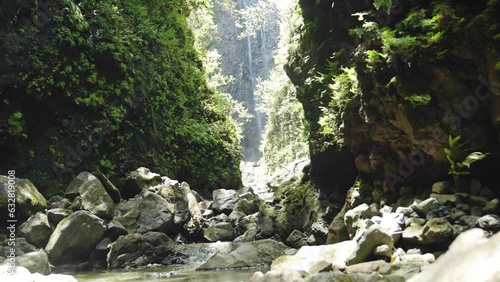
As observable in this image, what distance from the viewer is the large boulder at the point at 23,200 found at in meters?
8.88

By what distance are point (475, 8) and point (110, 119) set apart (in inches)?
413

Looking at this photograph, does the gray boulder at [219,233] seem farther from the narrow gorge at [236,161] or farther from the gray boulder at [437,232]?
the gray boulder at [437,232]

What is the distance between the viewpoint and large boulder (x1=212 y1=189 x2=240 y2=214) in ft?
45.3

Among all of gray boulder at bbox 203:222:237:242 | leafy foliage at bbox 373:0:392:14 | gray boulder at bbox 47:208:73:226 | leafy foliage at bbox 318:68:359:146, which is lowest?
gray boulder at bbox 203:222:237:242

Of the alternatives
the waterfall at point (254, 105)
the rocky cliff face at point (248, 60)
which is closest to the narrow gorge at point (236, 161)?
the waterfall at point (254, 105)

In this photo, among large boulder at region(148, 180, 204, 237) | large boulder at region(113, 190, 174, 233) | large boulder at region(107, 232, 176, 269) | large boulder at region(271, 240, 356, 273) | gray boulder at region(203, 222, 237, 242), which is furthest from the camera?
large boulder at region(148, 180, 204, 237)

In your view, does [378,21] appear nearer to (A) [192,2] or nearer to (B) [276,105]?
(A) [192,2]

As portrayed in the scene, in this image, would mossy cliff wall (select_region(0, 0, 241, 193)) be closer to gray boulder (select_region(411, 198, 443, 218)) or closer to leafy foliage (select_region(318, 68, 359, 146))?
leafy foliage (select_region(318, 68, 359, 146))

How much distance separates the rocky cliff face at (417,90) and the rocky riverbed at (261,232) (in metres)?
0.55

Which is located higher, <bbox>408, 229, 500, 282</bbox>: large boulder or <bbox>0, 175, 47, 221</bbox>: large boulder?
<bbox>0, 175, 47, 221</bbox>: large boulder

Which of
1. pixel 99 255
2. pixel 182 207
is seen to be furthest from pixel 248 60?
pixel 99 255

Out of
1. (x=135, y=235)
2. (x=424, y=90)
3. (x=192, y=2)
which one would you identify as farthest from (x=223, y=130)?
(x=424, y=90)

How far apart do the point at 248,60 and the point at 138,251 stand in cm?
3721

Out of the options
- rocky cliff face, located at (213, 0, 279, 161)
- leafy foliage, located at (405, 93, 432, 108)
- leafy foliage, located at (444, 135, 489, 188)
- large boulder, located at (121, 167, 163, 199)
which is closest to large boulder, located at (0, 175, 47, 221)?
large boulder, located at (121, 167, 163, 199)
